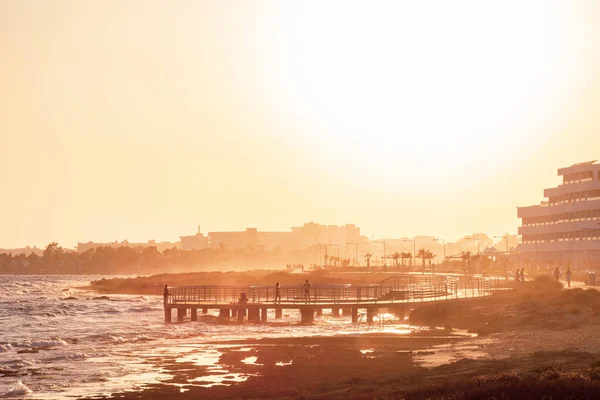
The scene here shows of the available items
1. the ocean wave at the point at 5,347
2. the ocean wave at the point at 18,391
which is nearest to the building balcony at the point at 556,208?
the ocean wave at the point at 5,347

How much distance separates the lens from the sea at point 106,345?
35.0m

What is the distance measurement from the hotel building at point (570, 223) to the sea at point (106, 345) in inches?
2935

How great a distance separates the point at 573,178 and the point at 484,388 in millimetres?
136834

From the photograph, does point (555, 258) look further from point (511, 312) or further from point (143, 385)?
point (143, 385)

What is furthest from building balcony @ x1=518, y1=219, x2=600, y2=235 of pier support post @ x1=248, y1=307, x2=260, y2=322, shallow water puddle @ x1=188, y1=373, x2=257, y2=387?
shallow water puddle @ x1=188, y1=373, x2=257, y2=387

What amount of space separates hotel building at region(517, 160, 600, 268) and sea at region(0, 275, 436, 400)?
74556 millimetres

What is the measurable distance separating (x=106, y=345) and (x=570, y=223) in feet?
378

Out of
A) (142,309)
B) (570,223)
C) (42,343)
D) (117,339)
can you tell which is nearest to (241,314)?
(117,339)

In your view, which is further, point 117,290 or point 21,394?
point 117,290

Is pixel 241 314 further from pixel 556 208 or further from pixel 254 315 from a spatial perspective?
pixel 556 208

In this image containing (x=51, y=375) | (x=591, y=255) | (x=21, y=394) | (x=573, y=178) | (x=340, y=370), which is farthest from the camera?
(x=573, y=178)

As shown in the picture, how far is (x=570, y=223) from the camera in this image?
5935 inches

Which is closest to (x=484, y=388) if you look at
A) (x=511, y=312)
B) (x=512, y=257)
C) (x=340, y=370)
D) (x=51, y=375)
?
(x=340, y=370)

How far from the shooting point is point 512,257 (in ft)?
554
